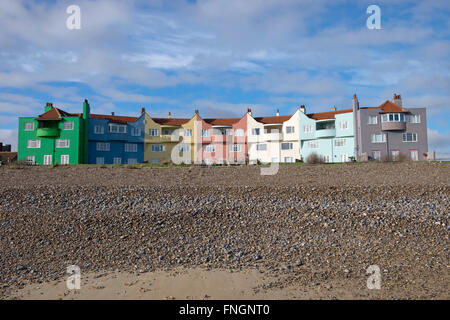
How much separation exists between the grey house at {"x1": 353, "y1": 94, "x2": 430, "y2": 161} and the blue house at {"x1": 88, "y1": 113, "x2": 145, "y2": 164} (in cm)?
3028

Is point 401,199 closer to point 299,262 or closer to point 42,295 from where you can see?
point 299,262

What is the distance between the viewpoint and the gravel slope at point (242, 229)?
948cm

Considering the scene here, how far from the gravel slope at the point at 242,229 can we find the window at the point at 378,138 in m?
27.3

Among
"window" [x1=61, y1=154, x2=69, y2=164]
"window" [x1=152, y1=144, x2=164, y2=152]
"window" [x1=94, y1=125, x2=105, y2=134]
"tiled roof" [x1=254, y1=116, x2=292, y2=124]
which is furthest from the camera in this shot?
"tiled roof" [x1=254, y1=116, x2=292, y2=124]

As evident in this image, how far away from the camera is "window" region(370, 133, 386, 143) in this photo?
4456 centimetres

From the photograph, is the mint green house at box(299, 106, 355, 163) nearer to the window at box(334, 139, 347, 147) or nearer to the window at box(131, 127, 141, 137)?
the window at box(334, 139, 347, 147)

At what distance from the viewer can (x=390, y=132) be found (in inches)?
1751

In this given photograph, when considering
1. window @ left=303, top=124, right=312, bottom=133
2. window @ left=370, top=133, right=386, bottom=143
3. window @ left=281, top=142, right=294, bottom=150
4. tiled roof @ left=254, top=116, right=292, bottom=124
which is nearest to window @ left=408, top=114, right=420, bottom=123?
window @ left=370, top=133, right=386, bottom=143

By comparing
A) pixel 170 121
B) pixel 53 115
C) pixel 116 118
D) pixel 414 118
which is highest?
pixel 116 118

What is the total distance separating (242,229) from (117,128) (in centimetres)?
3927

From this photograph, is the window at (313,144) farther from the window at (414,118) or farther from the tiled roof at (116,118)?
the tiled roof at (116,118)

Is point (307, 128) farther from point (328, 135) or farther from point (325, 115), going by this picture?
point (325, 115)

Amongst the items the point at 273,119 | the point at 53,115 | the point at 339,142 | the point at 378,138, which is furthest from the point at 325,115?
the point at 53,115
